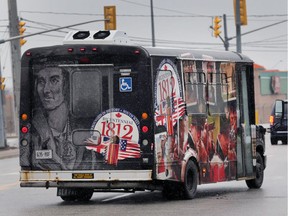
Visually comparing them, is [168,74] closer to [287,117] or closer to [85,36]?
[85,36]

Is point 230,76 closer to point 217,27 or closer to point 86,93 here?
point 86,93

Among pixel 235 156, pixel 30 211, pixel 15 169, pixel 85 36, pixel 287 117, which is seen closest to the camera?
pixel 30 211

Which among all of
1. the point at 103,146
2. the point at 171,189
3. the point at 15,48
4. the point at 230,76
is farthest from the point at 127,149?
the point at 15,48

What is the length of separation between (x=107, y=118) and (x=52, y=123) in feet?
3.26

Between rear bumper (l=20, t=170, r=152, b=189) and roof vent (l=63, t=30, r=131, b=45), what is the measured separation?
2.12m

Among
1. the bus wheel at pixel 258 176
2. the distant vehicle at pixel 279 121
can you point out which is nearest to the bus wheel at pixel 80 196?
the bus wheel at pixel 258 176

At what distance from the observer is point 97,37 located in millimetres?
17469

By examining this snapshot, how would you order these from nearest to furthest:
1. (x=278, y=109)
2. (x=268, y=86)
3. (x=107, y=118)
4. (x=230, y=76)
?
(x=107, y=118) → (x=230, y=76) → (x=278, y=109) → (x=268, y=86)

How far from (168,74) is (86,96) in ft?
4.72

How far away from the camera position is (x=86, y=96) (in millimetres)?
17203

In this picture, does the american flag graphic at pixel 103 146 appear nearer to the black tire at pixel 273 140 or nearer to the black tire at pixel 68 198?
the black tire at pixel 68 198

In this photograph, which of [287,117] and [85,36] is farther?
[287,117]

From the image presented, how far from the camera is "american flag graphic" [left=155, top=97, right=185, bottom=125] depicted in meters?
17.1

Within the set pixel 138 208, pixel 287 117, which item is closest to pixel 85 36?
pixel 138 208
